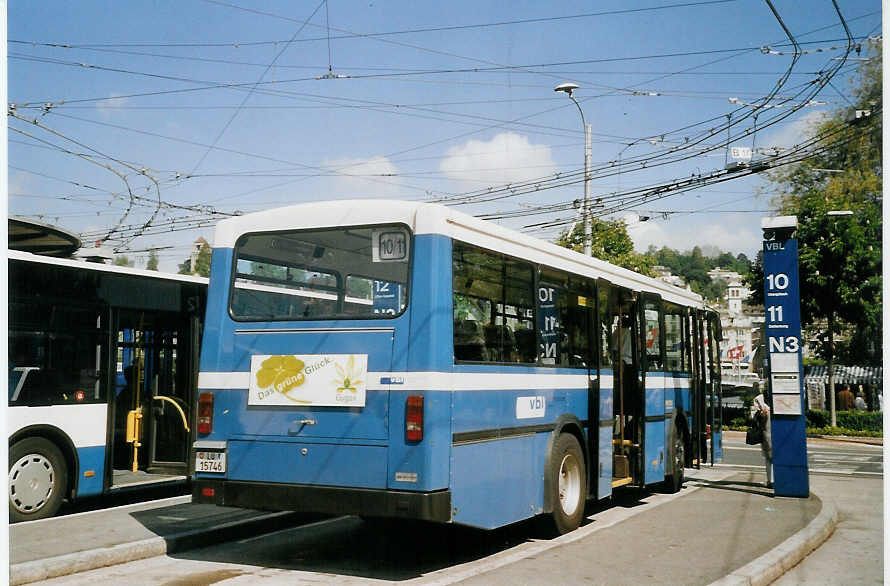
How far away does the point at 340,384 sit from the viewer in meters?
7.82

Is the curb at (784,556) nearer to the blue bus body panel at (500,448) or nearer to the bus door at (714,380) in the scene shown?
the blue bus body panel at (500,448)

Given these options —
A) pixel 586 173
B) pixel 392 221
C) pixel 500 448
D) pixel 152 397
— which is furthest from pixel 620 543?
pixel 586 173

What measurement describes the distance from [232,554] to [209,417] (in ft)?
4.70

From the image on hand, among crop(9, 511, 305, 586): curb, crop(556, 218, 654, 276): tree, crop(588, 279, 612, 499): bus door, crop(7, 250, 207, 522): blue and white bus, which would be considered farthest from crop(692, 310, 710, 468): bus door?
crop(556, 218, 654, 276): tree

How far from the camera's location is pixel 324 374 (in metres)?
7.90

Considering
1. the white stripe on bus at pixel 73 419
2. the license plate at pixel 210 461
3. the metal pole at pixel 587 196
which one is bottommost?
the license plate at pixel 210 461

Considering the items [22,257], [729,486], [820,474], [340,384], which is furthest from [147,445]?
[820,474]

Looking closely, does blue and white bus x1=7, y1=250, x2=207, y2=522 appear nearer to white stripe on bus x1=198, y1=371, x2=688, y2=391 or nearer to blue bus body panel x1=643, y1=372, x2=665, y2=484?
white stripe on bus x1=198, y1=371, x2=688, y2=391

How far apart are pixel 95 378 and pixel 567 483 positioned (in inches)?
221

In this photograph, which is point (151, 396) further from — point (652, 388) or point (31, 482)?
point (652, 388)

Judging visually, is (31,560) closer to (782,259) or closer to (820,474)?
(782,259)

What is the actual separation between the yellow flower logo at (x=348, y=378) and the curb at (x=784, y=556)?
10.5 feet

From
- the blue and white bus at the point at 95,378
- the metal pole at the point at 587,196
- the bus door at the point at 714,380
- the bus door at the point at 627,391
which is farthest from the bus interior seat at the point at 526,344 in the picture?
the metal pole at the point at 587,196

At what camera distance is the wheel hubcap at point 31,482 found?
993 cm
